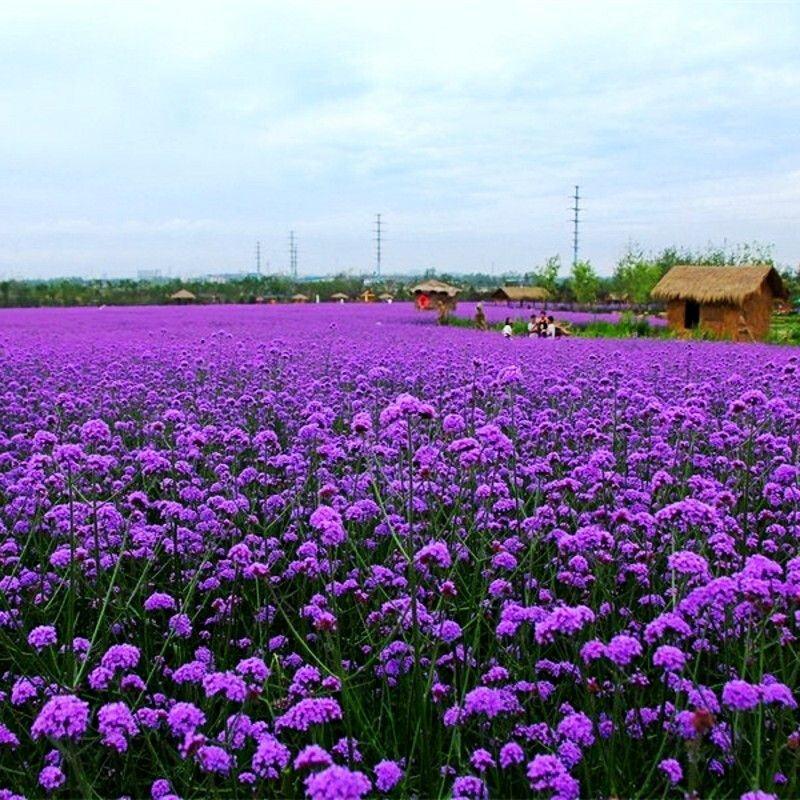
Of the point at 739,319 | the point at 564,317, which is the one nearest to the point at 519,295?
the point at 564,317

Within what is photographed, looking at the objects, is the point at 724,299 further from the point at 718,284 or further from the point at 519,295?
the point at 519,295

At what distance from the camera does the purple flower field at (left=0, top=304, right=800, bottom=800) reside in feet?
8.04

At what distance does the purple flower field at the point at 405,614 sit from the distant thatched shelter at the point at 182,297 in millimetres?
50828

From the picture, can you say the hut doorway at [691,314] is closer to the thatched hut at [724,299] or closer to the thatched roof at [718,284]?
the thatched hut at [724,299]

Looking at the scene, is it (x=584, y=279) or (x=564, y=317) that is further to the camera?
(x=584, y=279)

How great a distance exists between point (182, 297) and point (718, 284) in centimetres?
3745

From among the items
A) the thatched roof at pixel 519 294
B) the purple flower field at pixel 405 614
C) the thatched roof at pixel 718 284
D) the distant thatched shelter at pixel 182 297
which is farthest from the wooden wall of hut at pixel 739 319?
the thatched roof at pixel 519 294

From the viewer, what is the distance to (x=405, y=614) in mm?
2910

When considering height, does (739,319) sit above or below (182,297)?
below

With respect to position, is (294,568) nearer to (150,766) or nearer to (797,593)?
(150,766)

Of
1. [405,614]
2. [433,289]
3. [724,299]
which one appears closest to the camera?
[405,614]

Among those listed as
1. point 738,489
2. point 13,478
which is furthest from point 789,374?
point 13,478

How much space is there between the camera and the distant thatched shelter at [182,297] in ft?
184

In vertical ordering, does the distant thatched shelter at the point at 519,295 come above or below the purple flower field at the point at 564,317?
above
